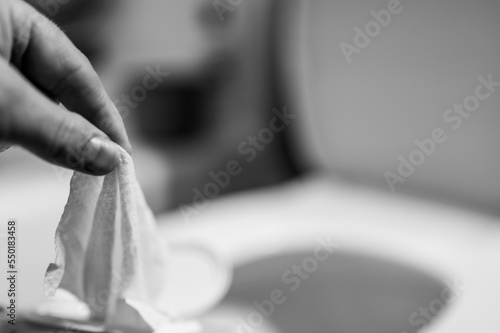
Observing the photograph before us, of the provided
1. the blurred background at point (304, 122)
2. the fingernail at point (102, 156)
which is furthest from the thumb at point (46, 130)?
the blurred background at point (304, 122)

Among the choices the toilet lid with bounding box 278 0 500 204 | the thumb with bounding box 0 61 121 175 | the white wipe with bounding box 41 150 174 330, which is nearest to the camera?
the thumb with bounding box 0 61 121 175

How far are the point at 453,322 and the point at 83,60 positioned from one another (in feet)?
1.21

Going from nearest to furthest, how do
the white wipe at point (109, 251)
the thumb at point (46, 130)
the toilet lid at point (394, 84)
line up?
the thumb at point (46, 130) → the white wipe at point (109, 251) → the toilet lid at point (394, 84)

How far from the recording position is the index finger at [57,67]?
32 cm

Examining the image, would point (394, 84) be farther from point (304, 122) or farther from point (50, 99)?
point (50, 99)

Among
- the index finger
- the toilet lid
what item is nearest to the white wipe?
the index finger

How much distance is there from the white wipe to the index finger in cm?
3

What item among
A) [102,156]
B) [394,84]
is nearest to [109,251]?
[102,156]

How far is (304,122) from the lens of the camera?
826mm

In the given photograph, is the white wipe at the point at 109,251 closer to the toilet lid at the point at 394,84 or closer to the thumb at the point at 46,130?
the thumb at the point at 46,130

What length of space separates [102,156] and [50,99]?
0.05m

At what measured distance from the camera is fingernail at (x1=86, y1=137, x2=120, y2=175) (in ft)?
0.97

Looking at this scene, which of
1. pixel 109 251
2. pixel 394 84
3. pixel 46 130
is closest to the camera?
pixel 46 130

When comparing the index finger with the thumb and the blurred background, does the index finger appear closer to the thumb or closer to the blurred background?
the thumb
